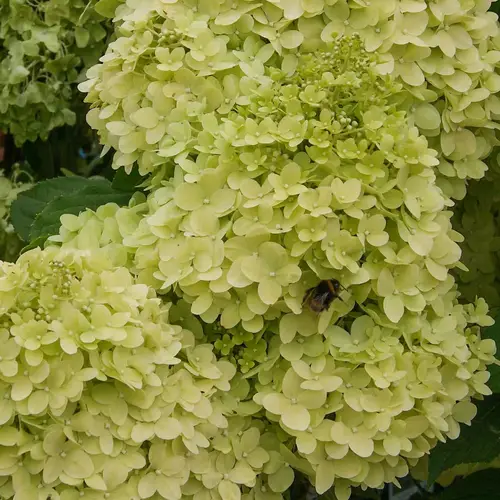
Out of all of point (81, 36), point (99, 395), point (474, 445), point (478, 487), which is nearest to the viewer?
point (99, 395)

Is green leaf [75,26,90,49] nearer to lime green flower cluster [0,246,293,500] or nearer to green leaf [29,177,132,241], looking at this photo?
green leaf [29,177,132,241]

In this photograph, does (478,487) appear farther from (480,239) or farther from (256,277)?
(256,277)

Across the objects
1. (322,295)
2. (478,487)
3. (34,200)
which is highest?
(322,295)

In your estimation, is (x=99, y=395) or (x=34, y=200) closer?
(x=99, y=395)

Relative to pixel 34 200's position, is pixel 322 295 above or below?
above

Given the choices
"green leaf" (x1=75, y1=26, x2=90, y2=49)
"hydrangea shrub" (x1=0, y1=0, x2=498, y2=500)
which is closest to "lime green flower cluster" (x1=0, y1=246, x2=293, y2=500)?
"hydrangea shrub" (x1=0, y1=0, x2=498, y2=500)

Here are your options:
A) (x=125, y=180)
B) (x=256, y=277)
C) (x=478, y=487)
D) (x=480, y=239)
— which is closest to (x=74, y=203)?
(x=125, y=180)

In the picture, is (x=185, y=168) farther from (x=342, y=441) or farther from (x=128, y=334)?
(x=342, y=441)
